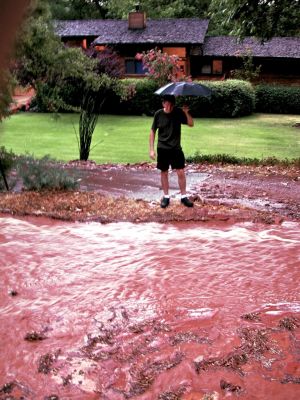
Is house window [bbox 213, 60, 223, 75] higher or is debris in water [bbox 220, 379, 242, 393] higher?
house window [bbox 213, 60, 223, 75]

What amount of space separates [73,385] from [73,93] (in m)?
27.6

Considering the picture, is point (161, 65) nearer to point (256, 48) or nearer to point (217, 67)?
point (217, 67)

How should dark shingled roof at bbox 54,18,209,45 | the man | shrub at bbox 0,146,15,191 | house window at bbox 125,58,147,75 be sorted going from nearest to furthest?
1. the man
2. shrub at bbox 0,146,15,191
3. dark shingled roof at bbox 54,18,209,45
4. house window at bbox 125,58,147,75

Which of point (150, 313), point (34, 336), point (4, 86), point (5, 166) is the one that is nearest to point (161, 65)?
point (5, 166)

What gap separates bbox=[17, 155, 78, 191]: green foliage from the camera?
9.59 meters

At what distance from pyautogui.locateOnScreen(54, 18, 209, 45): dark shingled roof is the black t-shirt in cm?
3069

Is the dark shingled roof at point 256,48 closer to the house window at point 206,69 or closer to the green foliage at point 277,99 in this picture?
the house window at point 206,69

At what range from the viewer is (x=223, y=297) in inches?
200

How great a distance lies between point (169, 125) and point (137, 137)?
1619 cm

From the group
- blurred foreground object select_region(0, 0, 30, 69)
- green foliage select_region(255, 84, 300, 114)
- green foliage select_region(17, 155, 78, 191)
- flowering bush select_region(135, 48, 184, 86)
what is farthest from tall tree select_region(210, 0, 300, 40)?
blurred foreground object select_region(0, 0, 30, 69)

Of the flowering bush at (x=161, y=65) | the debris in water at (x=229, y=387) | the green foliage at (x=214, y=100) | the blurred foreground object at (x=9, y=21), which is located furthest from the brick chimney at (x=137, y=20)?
the blurred foreground object at (x=9, y=21)

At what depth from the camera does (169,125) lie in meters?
7.91

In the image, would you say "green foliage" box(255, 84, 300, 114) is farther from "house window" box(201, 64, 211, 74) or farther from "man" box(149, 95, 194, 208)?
"man" box(149, 95, 194, 208)

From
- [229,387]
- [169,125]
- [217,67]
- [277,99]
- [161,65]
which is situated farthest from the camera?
[217,67]
